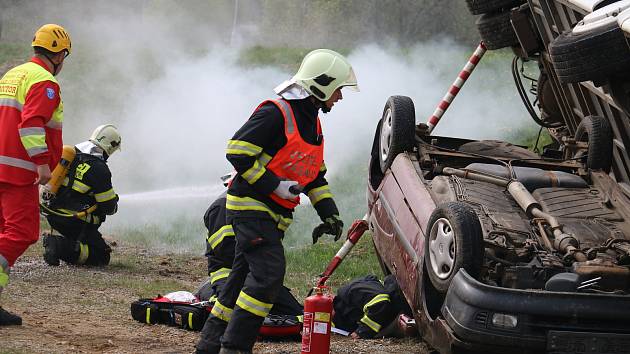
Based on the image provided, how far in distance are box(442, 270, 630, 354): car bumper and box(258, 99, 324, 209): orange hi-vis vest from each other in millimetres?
1204

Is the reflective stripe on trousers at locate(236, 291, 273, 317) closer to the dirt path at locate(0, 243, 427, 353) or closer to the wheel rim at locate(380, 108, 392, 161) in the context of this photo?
the dirt path at locate(0, 243, 427, 353)

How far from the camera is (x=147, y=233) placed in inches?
519

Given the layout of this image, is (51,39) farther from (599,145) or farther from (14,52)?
(14,52)

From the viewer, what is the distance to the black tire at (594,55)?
6883mm

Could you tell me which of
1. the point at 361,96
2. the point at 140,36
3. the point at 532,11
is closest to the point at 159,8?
the point at 140,36

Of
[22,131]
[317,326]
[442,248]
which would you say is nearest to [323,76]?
[442,248]

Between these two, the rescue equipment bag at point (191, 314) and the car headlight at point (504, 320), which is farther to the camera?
the rescue equipment bag at point (191, 314)

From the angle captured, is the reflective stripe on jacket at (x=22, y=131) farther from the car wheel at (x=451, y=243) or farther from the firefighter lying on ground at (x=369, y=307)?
the car wheel at (x=451, y=243)

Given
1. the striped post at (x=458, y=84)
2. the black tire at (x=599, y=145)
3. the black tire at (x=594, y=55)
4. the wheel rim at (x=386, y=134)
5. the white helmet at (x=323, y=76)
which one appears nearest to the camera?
the white helmet at (x=323, y=76)

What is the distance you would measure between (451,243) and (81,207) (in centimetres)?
514

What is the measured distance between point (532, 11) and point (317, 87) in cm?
373

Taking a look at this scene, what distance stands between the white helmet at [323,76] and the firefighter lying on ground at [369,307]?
1740 mm

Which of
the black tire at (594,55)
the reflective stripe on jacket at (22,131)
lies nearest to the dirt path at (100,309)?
the reflective stripe on jacket at (22,131)

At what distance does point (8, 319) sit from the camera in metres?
7.09
